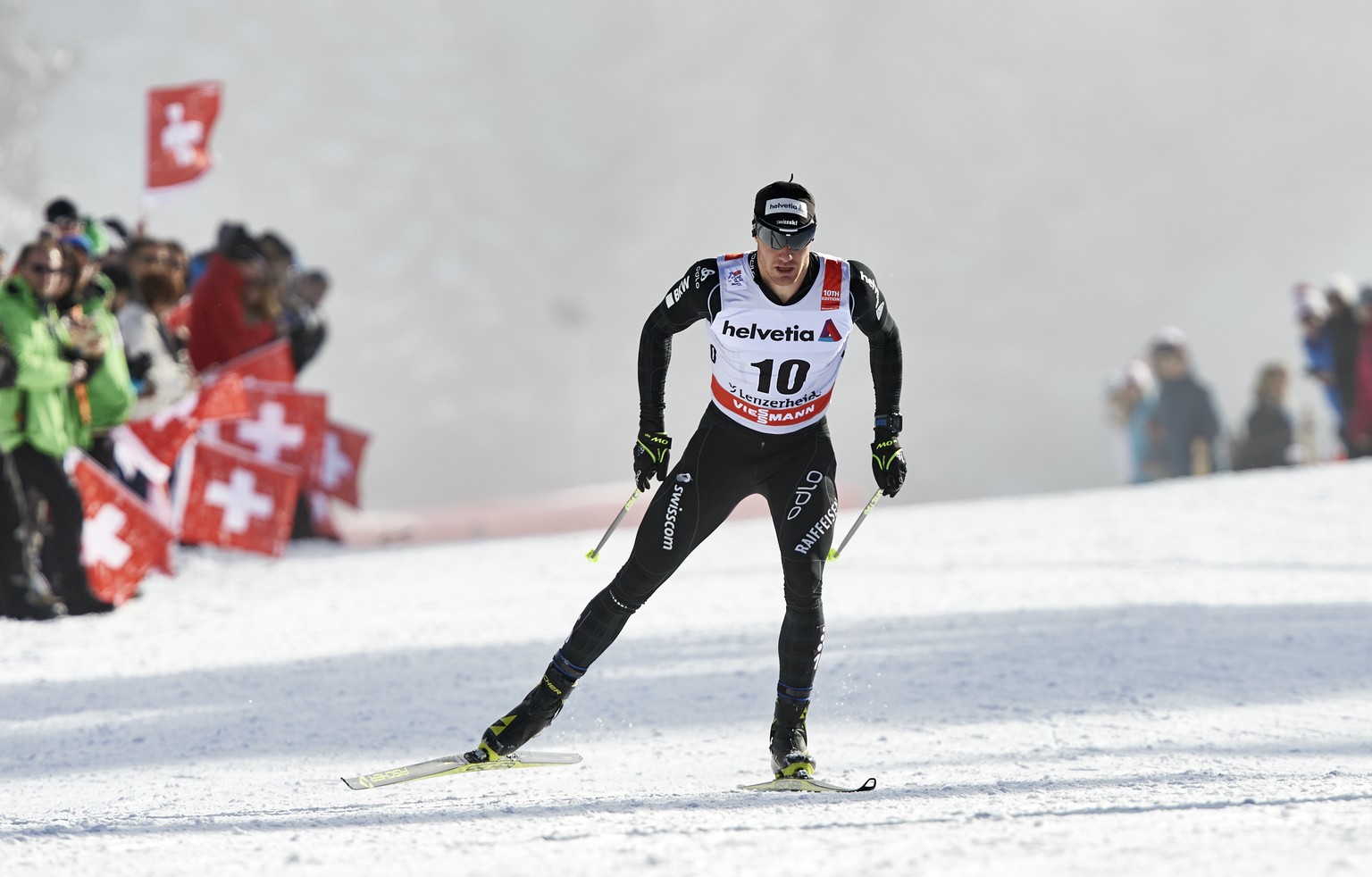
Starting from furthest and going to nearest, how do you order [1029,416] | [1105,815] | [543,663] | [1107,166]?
[1107,166] < [1029,416] < [543,663] < [1105,815]

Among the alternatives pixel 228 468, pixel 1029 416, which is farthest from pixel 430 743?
pixel 1029 416

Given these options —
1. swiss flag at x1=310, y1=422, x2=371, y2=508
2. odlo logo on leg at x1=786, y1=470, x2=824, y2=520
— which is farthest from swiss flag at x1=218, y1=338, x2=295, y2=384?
odlo logo on leg at x1=786, y1=470, x2=824, y2=520

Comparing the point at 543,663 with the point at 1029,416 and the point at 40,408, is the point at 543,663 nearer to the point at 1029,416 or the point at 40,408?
the point at 40,408

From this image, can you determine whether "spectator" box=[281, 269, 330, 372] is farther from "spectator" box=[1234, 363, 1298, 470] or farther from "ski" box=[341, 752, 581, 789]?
"spectator" box=[1234, 363, 1298, 470]

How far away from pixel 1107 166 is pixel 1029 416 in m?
8.87

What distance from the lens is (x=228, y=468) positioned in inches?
321

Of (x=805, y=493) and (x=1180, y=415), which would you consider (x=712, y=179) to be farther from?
(x=805, y=493)

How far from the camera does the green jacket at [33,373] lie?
6.25 metres

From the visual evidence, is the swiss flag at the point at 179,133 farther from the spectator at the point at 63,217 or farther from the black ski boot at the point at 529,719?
the black ski boot at the point at 529,719

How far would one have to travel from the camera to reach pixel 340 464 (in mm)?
9961

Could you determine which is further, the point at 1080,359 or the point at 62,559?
the point at 1080,359

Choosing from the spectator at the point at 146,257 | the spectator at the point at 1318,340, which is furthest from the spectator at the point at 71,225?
the spectator at the point at 1318,340

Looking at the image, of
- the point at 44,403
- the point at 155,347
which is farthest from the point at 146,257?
the point at 44,403

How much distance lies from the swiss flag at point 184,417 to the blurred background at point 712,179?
21.7 m
